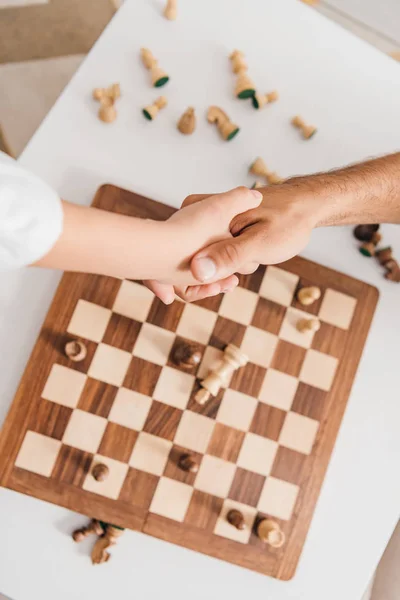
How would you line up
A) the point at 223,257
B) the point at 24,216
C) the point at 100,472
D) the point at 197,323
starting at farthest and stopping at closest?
the point at 197,323 < the point at 100,472 < the point at 223,257 < the point at 24,216

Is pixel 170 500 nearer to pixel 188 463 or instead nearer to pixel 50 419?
pixel 188 463

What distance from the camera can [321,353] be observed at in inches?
49.3

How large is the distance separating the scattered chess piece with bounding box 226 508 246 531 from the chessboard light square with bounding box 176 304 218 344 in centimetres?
38

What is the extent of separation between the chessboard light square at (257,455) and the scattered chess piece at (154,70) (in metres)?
0.81

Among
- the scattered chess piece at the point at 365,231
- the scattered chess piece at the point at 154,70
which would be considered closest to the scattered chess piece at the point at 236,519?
the scattered chess piece at the point at 365,231

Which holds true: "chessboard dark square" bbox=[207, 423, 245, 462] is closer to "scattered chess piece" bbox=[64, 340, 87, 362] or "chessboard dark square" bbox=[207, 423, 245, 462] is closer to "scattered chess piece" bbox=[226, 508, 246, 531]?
"scattered chess piece" bbox=[226, 508, 246, 531]

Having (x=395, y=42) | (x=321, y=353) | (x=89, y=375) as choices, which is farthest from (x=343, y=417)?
(x=395, y=42)

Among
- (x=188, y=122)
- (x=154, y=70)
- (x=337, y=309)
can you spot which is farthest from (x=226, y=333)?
(x=154, y=70)

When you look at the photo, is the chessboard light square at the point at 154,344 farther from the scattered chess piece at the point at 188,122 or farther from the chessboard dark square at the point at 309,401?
the scattered chess piece at the point at 188,122

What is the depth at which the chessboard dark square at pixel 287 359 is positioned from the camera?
4.04 ft

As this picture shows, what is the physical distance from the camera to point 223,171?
4.10ft

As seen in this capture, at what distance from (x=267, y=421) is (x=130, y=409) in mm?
309

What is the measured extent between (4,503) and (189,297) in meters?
0.60

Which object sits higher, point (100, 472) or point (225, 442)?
point (225, 442)
